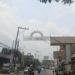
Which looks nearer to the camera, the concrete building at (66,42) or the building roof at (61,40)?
the building roof at (61,40)

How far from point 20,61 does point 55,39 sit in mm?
58077

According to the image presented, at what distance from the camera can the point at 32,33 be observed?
8662 centimetres

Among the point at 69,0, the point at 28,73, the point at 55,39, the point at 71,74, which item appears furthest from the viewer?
the point at 55,39

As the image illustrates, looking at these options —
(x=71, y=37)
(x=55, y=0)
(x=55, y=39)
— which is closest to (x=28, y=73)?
(x=55, y=39)

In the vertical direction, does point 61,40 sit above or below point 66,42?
above

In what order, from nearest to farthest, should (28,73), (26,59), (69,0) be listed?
(69,0) < (28,73) < (26,59)

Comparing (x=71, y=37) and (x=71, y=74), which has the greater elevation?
(x=71, y=37)

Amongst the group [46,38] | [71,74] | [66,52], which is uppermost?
[46,38]

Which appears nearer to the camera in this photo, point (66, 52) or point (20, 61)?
point (66, 52)

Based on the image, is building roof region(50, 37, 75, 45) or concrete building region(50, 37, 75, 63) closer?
building roof region(50, 37, 75, 45)

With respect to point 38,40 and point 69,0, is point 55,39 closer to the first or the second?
point 38,40

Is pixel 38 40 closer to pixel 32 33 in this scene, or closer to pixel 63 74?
pixel 32 33

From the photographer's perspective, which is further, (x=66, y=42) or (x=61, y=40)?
(x=66, y=42)

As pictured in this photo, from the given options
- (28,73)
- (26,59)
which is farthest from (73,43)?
(26,59)
